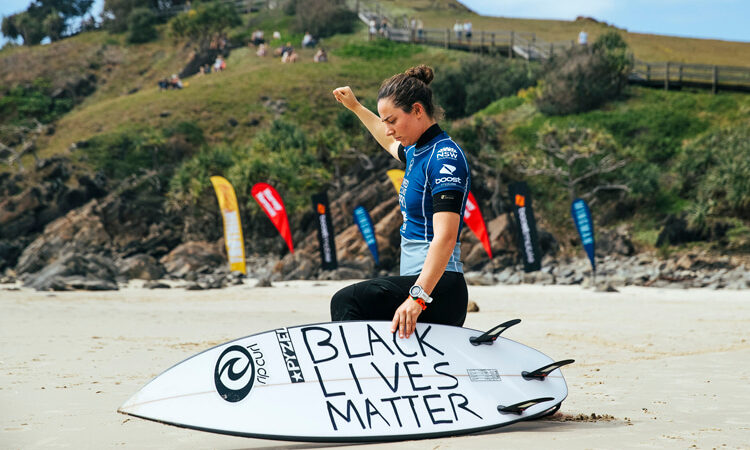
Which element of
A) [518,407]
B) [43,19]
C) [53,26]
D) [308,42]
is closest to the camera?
[518,407]

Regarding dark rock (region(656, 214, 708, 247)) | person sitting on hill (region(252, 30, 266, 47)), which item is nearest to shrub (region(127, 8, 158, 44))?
person sitting on hill (region(252, 30, 266, 47))

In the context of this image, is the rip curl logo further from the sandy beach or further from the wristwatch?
the wristwatch

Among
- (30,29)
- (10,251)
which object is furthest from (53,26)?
(10,251)

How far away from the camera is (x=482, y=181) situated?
30.3m

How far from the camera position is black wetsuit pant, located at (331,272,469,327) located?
3.43m

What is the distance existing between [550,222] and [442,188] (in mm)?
26826

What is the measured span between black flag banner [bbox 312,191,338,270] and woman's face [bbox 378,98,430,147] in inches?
690

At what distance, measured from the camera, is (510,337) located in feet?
30.6

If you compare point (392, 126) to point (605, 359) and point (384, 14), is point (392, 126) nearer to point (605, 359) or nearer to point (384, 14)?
point (605, 359)

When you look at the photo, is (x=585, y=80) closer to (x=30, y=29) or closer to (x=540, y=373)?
(x=540, y=373)

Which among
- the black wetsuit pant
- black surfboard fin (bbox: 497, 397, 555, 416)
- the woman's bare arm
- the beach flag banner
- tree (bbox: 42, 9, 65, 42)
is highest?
tree (bbox: 42, 9, 65, 42)

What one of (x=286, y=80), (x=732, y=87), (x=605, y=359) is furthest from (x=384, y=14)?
Answer: (x=605, y=359)

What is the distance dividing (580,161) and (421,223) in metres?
28.3

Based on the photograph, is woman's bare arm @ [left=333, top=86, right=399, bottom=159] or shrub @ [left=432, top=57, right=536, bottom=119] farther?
shrub @ [left=432, top=57, right=536, bottom=119]
